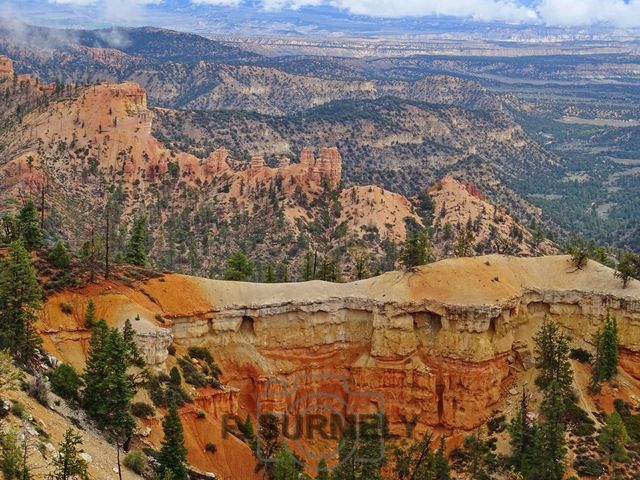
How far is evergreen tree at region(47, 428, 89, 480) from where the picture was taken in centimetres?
4594

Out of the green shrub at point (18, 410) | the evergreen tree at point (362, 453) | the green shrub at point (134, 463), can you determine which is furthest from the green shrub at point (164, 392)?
the green shrub at point (18, 410)

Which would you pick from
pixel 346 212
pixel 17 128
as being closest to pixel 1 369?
pixel 346 212

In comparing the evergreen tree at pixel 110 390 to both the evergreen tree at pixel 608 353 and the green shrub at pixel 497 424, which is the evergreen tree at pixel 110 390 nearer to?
the green shrub at pixel 497 424

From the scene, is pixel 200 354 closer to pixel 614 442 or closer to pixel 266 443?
pixel 266 443

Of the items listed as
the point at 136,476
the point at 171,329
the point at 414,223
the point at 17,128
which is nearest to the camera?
the point at 136,476

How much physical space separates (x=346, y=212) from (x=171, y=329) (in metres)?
89.8

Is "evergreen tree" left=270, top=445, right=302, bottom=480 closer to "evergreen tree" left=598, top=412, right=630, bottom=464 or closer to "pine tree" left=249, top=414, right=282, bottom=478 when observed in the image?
"pine tree" left=249, top=414, right=282, bottom=478

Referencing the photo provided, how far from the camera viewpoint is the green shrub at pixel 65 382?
6153cm

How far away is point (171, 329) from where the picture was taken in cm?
7738

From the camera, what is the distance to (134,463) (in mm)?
57188

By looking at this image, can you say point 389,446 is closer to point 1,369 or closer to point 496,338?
point 496,338

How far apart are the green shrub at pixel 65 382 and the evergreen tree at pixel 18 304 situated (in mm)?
2987

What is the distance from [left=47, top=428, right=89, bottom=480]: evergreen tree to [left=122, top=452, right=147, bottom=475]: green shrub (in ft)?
27.7

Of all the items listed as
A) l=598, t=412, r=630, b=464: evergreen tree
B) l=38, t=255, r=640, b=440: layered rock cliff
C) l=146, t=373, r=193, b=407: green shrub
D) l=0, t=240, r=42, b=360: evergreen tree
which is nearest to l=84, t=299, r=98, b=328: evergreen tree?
l=0, t=240, r=42, b=360: evergreen tree
